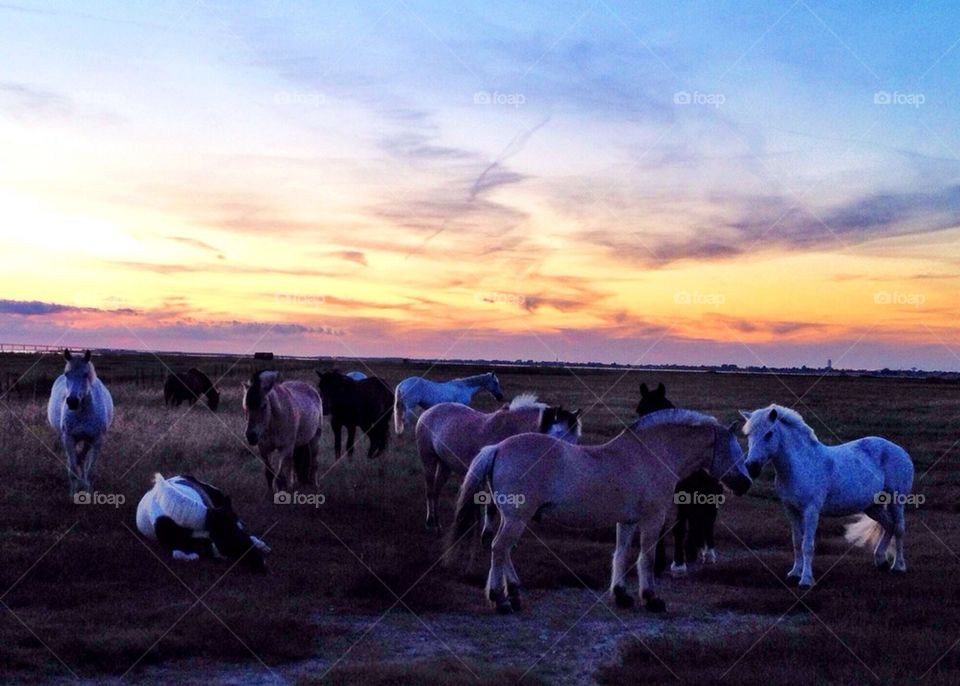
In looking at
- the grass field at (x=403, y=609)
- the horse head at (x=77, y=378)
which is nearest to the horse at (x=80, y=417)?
the horse head at (x=77, y=378)

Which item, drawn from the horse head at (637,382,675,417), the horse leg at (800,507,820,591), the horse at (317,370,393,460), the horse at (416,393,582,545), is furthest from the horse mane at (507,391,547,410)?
the horse at (317,370,393,460)

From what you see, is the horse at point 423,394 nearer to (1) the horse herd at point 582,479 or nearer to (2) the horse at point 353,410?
(2) the horse at point 353,410

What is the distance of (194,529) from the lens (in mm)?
9352

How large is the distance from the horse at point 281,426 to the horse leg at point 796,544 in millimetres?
7521

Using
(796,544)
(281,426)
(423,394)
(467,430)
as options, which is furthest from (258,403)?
(423,394)

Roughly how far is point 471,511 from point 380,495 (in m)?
6.03

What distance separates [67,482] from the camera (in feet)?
43.7

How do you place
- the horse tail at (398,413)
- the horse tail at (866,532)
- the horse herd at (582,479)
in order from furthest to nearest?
the horse tail at (398,413) → the horse tail at (866,532) → the horse herd at (582,479)

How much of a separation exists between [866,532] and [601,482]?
4.92 meters

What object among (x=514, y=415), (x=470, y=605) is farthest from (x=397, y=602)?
(x=514, y=415)

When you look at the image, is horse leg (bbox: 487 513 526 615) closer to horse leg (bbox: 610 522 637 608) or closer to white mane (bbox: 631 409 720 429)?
horse leg (bbox: 610 522 637 608)

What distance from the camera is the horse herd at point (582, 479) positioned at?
8.18 metres

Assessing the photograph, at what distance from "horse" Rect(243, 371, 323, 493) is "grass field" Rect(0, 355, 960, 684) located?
72 centimetres

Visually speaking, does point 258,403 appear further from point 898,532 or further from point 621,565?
point 898,532
